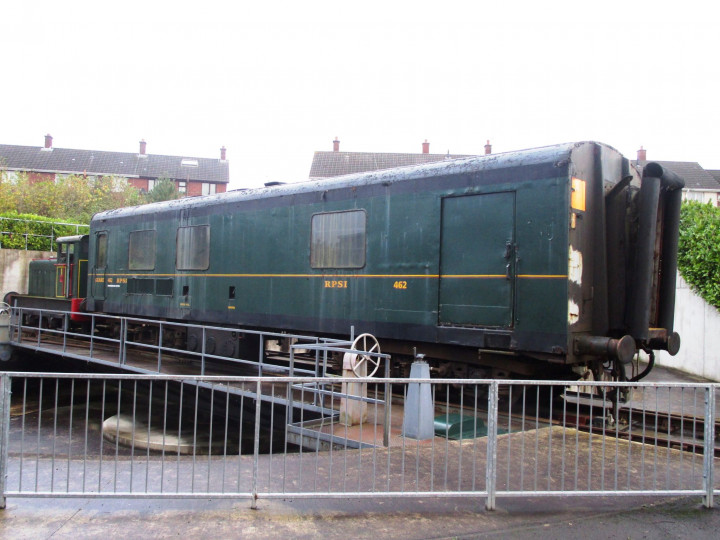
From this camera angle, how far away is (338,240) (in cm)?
988

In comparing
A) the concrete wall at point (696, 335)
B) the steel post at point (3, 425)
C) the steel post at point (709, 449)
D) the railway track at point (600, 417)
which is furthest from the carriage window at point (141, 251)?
the concrete wall at point (696, 335)

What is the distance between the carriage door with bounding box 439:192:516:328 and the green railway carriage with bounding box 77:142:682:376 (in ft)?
0.05

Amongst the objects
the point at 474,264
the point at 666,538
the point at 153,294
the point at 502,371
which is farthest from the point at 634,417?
the point at 153,294

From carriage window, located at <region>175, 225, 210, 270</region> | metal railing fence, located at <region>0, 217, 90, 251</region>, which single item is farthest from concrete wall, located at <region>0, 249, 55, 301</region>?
carriage window, located at <region>175, 225, 210, 270</region>

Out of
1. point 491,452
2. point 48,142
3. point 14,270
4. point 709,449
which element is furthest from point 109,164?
point 709,449

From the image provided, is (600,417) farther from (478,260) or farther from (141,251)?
(141,251)

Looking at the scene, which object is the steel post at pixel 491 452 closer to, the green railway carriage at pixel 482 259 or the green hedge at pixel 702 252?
the green railway carriage at pixel 482 259

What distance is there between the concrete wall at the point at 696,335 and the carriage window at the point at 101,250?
14135 mm

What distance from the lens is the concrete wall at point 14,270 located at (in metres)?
22.5

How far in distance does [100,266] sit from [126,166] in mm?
44670

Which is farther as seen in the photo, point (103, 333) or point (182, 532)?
point (103, 333)

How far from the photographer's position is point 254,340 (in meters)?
11.8

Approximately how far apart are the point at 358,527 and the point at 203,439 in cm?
616

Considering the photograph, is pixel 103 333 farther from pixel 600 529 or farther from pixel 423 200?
pixel 600 529
